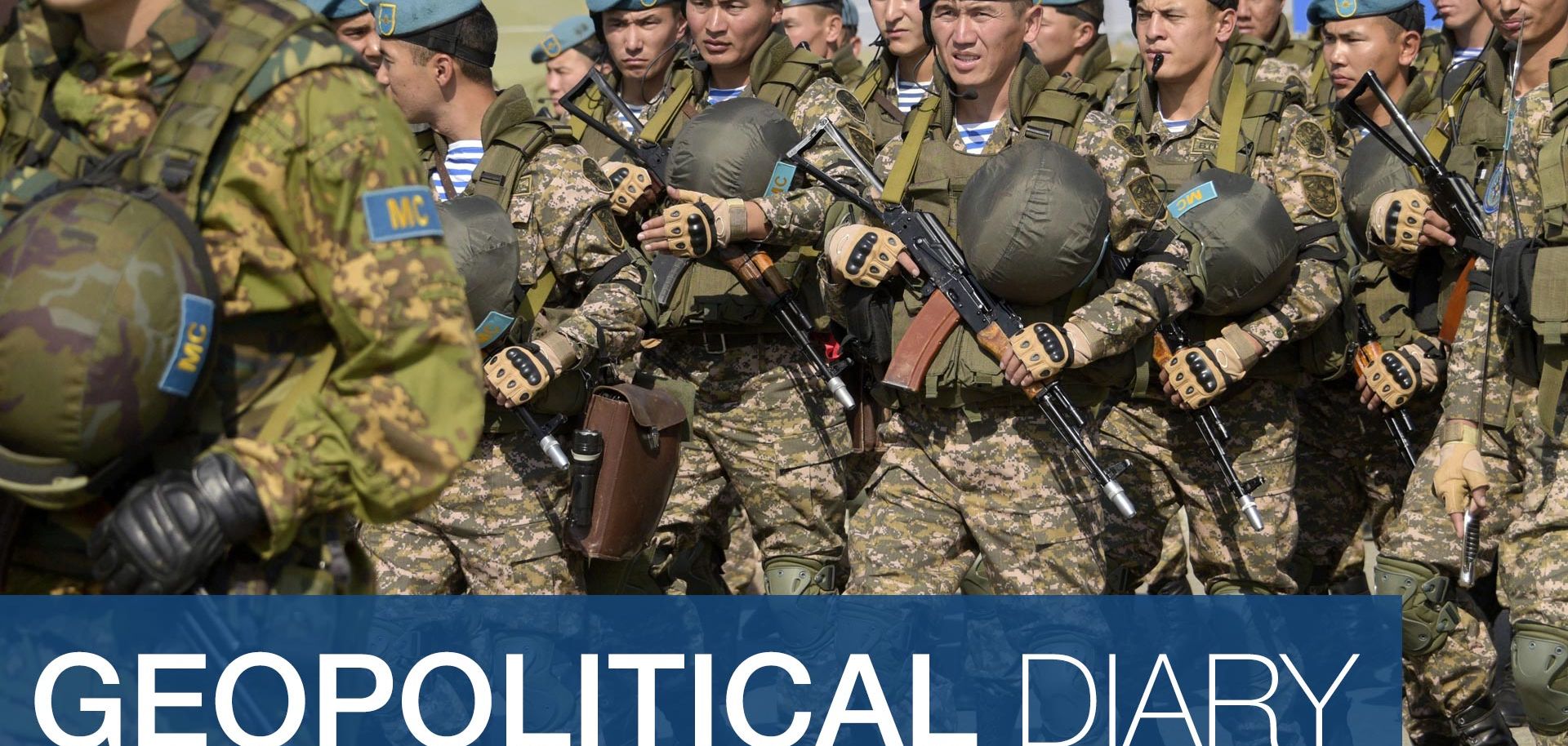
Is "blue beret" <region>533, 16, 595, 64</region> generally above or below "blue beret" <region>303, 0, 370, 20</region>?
below

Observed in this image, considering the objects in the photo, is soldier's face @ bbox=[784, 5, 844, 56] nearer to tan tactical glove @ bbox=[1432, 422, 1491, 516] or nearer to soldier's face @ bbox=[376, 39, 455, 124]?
soldier's face @ bbox=[376, 39, 455, 124]

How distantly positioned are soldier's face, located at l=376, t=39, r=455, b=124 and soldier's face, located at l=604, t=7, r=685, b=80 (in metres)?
1.70

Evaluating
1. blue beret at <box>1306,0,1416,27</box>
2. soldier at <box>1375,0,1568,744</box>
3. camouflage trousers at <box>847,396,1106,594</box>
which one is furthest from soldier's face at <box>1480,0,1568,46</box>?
camouflage trousers at <box>847,396,1106,594</box>

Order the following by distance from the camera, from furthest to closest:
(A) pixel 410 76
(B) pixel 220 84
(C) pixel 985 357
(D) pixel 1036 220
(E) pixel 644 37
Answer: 1. (E) pixel 644 37
2. (A) pixel 410 76
3. (C) pixel 985 357
4. (D) pixel 1036 220
5. (B) pixel 220 84

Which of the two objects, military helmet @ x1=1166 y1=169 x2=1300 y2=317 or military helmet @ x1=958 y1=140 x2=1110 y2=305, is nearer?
military helmet @ x1=958 y1=140 x2=1110 y2=305

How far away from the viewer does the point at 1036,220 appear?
19.3ft

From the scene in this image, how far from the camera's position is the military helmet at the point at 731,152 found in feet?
22.5

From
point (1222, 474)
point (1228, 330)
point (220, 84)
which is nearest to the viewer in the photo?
point (220, 84)

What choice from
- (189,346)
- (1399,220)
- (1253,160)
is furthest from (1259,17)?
(189,346)

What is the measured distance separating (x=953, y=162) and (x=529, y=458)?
4.88 ft

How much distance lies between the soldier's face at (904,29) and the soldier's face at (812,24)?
1620mm

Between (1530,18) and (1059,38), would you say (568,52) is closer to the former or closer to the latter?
(1059,38)

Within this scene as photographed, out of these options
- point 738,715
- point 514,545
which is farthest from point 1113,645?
point 514,545

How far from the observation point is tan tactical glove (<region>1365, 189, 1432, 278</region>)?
6828mm
